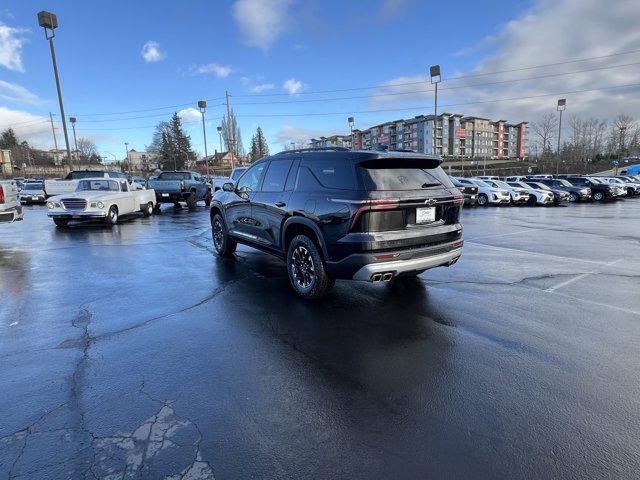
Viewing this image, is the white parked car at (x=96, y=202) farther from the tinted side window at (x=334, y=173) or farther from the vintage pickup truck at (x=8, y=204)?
the tinted side window at (x=334, y=173)

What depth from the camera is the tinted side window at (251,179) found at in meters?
6.79

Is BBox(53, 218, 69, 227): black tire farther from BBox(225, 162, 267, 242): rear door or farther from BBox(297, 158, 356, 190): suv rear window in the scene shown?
BBox(297, 158, 356, 190): suv rear window

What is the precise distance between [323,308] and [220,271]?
107 inches

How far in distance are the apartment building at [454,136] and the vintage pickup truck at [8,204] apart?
338 feet

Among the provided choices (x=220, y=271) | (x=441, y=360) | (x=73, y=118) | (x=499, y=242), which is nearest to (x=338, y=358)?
(x=441, y=360)

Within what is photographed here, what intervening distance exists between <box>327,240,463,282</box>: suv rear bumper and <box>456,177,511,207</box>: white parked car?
68.6 feet

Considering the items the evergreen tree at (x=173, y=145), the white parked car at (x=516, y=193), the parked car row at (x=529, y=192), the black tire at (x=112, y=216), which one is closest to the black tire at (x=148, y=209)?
the black tire at (x=112, y=216)

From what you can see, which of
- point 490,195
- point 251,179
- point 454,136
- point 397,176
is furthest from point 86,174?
point 454,136

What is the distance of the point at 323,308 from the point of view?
4.96 m

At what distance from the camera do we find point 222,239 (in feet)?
26.5

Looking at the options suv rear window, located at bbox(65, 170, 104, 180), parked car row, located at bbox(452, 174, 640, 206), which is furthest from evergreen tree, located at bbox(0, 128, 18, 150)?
parked car row, located at bbox(452, 174, 640, 206)

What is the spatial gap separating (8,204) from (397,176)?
10.0 meters

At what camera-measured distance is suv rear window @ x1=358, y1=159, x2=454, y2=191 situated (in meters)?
4.60

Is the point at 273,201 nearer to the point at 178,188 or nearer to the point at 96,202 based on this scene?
the point at 96,202
